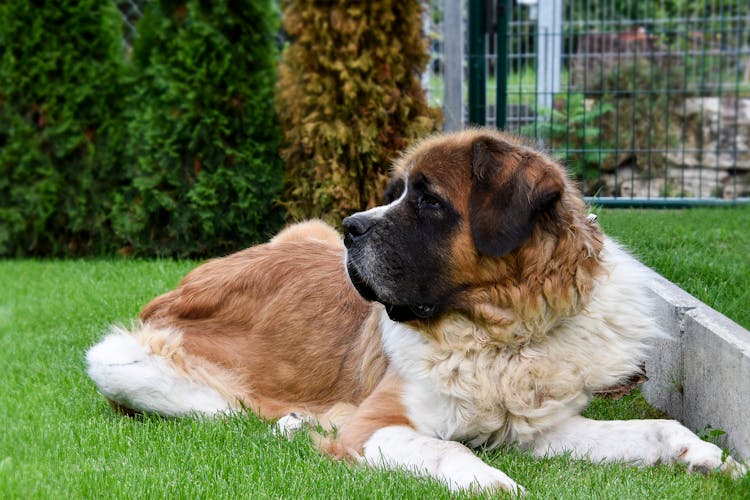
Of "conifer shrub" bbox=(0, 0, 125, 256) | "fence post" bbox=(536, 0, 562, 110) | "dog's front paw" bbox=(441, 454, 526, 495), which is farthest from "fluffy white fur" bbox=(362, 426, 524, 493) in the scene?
"conifer shrub" bbox=(0, 0, 125, 256)

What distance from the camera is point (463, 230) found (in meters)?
3.46

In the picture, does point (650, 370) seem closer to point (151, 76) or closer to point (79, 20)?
point (151, 76)

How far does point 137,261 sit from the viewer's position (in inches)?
320

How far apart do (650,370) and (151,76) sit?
550 cm

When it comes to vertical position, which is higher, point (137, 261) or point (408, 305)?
point (408, 305)

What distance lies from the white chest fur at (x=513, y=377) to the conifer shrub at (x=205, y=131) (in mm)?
4655

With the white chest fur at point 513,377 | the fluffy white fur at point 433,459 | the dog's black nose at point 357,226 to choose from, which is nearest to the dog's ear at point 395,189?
the dog's black nose at point 357,226

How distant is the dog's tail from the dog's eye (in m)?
1.28

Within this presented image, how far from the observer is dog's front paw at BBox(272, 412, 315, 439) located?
3822 millimetres

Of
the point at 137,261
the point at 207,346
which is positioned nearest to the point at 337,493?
the point at 207,346

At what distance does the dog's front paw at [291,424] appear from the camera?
Result: 3822 millimetres

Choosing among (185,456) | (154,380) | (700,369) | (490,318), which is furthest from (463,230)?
(154,380)

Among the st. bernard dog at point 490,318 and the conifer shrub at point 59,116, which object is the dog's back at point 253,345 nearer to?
the st. bernard dog at point 490,318

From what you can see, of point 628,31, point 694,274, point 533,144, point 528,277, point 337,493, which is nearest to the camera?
point 337,493
